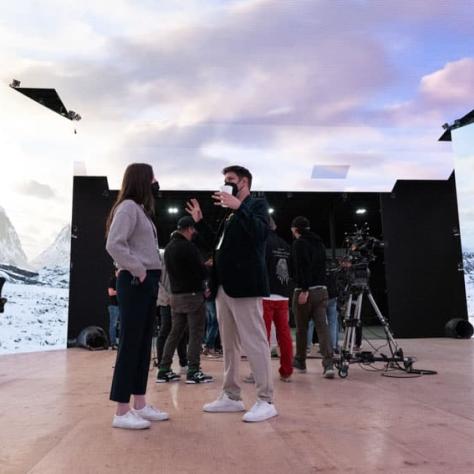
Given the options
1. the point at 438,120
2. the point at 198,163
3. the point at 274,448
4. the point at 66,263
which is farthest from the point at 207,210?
the point at 274,448

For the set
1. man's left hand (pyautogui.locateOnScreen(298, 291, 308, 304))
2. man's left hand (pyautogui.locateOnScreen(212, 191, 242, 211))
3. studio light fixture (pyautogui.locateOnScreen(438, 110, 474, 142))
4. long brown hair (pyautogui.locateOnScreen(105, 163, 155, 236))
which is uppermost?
studio light fixture (pyautogui.locateOnScreen(438, 110, 474, 142))

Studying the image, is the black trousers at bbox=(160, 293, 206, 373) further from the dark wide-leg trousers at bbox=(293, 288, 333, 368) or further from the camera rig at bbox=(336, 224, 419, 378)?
the camera rig at bbox=(336, 224, 419, 378)

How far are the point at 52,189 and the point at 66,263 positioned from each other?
3.82ft

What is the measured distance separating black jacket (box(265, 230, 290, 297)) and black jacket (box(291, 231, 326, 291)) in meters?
0.09

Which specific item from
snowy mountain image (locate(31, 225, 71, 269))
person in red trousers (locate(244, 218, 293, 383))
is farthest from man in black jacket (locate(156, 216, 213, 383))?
snowy mountain image (locate(31, 225, 71, 269))

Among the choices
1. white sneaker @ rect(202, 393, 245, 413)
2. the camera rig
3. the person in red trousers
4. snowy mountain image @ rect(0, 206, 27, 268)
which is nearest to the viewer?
white sneaker @ rect(202, 393, 245, 413)

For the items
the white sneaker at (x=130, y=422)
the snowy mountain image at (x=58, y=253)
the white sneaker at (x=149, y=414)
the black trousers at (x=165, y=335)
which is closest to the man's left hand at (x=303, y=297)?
the black trousers at (x=165, y=335)

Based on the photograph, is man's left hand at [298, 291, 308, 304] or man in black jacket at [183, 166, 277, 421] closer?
man in black jacket at [183, 166, 277, 421]

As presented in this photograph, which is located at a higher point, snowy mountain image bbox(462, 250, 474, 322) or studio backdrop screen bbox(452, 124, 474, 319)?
studio backdrop screen bbox(452, 124, 474, 319)

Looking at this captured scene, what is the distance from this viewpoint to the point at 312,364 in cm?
432

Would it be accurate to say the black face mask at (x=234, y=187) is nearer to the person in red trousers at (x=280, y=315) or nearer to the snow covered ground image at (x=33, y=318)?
the person in red trousers at (x=280, y=315)

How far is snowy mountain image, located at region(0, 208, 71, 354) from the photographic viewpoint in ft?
19.1

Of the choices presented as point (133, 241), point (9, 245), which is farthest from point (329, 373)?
point (9, 245)

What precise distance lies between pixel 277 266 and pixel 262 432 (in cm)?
174
